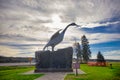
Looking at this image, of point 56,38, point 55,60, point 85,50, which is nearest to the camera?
point 56,38

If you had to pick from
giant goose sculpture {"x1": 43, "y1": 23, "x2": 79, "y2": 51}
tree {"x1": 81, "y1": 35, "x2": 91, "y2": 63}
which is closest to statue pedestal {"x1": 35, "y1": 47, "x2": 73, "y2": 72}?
giant goose sculpture {"x1": 43, "y1": 23, "x2": 79, "y2": 51}

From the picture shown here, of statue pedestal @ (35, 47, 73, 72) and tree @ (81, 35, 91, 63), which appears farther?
tree @ (81, 35, 91, 63)

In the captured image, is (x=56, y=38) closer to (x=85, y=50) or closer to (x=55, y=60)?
(x=55, y=60)

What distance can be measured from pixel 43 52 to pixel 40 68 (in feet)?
7.25

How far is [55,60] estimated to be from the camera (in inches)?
1030

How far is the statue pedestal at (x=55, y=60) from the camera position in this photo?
25656 millimetres

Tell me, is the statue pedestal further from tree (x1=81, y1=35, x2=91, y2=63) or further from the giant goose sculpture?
tree (x1=81, y1=35, x2=91, y2=63)

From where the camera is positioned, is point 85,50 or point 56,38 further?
point 85,50

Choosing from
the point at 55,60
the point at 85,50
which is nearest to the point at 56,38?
the point at 55,60

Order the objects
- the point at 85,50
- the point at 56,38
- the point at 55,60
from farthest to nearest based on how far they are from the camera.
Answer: the point at 85,50 → the point at 55,60 → the point at 56,38

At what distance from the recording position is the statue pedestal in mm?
25656

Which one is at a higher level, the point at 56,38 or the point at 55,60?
the point at 56,38

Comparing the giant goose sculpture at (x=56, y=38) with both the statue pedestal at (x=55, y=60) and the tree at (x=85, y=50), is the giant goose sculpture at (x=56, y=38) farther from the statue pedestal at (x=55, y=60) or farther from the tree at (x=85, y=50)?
the tree at (x=85, y=50)

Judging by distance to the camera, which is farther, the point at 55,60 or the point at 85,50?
the point at 85,50
